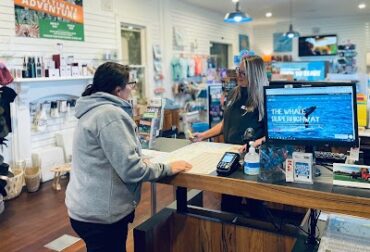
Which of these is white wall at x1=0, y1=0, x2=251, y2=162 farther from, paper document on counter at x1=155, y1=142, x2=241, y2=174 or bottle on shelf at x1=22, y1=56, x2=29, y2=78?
paper document on counter at x1=155, y1=142, x2=241, y2=174

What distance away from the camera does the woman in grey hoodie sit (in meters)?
1.66

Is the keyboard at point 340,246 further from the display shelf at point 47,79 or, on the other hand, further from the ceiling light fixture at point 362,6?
the ceiling light fixture at point 362,6

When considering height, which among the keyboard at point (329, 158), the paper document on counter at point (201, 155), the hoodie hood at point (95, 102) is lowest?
the paper document on counter at point (201, 155)

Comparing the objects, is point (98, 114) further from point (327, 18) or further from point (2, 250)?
point (327, 18)

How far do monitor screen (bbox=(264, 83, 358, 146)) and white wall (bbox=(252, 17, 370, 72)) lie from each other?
11613 mm

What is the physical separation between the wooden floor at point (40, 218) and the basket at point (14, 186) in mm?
65

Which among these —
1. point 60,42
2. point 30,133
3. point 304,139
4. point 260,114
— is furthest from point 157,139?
point 60,42

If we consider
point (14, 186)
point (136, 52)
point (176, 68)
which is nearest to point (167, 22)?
point (176, 68)

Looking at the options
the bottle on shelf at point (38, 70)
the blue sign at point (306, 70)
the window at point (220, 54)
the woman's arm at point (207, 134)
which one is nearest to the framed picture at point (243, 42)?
the window at point (220, 54)

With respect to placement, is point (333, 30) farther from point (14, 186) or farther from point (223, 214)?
point (223, 214)

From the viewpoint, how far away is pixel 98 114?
5.52 feet

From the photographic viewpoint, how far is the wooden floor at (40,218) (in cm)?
326

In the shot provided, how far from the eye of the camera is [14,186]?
429 centimetres

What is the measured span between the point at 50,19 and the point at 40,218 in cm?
277
